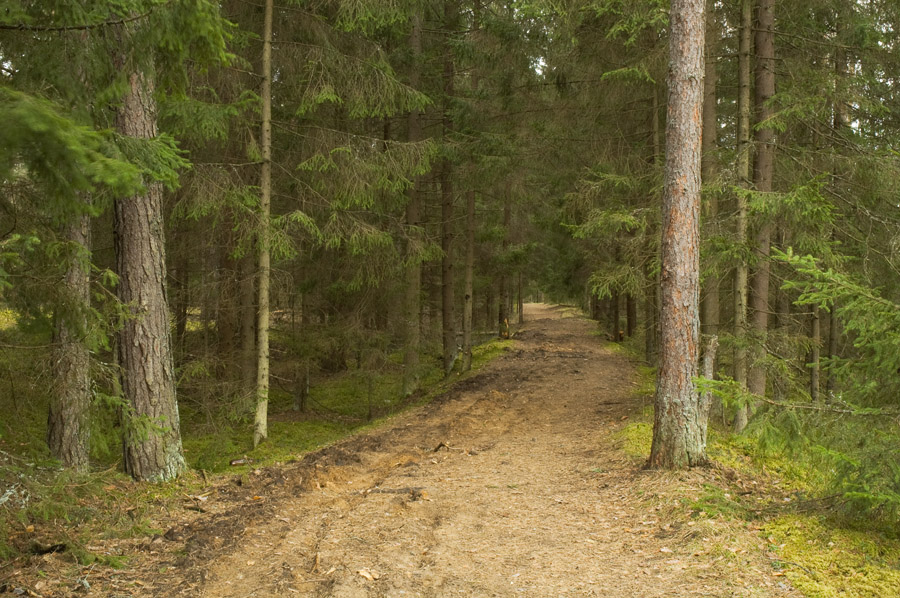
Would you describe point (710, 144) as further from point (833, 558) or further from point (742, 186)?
point (833, 558)

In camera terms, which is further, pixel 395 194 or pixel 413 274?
pixel 413 274

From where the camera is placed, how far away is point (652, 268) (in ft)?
32.0

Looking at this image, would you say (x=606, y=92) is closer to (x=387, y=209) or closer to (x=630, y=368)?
(x=387, y=209)

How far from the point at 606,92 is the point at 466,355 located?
7.79m

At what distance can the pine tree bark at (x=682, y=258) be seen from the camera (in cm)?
692

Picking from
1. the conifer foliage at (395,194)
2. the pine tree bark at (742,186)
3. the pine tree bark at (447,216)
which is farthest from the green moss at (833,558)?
the pine tree bark at (447,216)

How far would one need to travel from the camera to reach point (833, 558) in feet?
15.1

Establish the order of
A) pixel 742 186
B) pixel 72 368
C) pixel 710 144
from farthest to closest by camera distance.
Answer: pixel 710 144
pixel 742 186
pixel 72 368

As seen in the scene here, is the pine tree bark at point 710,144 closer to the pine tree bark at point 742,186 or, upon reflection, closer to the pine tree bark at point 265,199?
the pine tree bark at point 742,186

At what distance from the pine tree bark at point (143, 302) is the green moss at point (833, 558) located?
6.21 metres

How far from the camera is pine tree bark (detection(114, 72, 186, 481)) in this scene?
21.8 ft

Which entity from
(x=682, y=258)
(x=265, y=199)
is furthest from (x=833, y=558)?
(x=265, y=199)

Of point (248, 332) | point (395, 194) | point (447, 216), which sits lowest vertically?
point (248, 332)

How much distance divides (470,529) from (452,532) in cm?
20
